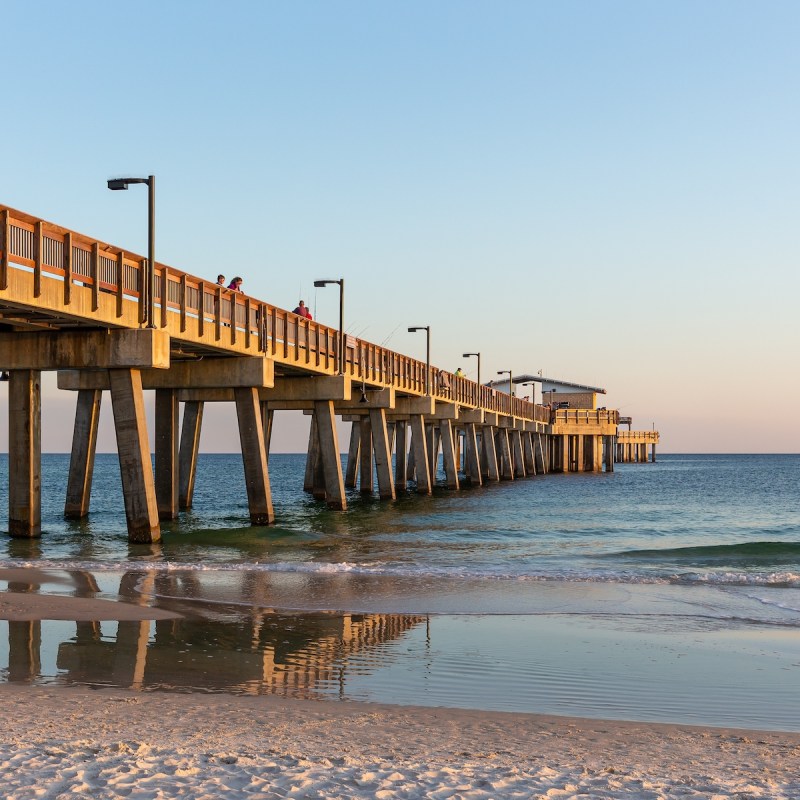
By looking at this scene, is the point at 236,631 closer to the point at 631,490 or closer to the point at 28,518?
the point at 28,518

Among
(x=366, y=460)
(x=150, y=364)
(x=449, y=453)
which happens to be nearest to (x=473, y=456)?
(x=449, y=453)

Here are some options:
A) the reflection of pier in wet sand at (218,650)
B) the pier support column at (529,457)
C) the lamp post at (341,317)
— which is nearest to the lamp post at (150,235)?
the reflection of pier in wet sand at (218,650)

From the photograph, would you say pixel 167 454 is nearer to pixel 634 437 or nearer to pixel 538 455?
pixel 538 455

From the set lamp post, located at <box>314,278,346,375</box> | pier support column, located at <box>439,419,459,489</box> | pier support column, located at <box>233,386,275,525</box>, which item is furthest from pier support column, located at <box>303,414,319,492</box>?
pier support column, located at <box>233,386,275,525</box>

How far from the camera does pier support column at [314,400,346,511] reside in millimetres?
31812

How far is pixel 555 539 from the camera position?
27203 mm

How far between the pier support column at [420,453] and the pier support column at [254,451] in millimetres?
19830

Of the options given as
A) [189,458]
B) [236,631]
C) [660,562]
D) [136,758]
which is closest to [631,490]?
[189,458]

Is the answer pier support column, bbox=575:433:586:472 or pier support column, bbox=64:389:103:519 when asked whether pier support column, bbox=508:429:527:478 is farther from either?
pier support column, bbox=64:389:103:519

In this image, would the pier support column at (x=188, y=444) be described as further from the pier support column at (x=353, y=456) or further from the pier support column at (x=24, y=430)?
the pier support column at (x=353, y=456)

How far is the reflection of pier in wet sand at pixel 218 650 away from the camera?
324 inches

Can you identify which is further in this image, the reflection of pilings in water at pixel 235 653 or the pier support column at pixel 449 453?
the pier support column at pixel 449 453

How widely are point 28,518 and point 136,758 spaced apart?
18.2 metres

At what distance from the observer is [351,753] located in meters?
5.95
